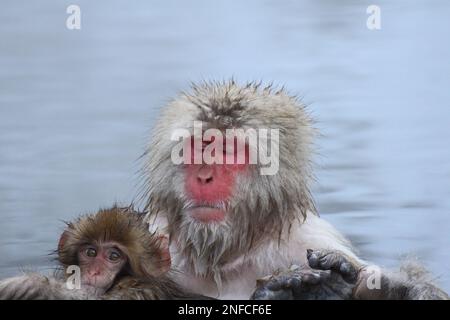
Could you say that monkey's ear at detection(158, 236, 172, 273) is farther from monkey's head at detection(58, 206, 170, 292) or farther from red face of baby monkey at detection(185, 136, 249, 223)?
red face of baby monkey at detection(185, 136, 249, 223)

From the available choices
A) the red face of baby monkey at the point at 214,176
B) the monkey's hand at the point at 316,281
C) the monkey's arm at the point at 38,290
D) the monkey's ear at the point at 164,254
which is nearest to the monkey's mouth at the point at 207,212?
the red face of baby monkey at the point at 214,176

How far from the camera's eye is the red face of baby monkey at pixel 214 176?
3842 mm

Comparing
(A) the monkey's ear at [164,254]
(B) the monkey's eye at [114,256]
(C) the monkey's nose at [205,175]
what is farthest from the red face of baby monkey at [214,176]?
(B) the monkey's eye at [114,256]

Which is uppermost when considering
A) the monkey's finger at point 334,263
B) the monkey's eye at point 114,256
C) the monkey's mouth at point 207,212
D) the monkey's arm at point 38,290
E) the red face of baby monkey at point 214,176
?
the red face of baby monkey at point 214,176

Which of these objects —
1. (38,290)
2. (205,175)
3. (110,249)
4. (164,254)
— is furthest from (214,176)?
(38,290)

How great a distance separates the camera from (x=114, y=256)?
383cm

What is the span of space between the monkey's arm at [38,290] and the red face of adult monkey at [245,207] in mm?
447

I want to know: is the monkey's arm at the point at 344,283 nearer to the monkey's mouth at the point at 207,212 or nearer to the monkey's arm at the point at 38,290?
the monkey's mouth at the point at 207,212

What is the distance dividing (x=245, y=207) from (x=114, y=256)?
1.87 feet

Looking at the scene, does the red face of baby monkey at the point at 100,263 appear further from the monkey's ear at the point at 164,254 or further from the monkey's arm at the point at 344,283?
the monkey's arm at the point at 344,283

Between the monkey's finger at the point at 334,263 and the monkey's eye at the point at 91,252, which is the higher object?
the monkey's eye at the point at 91,252

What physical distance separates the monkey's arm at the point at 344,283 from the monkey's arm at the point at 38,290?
76 centimetres

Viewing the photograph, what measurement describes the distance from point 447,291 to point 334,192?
0.63 meters

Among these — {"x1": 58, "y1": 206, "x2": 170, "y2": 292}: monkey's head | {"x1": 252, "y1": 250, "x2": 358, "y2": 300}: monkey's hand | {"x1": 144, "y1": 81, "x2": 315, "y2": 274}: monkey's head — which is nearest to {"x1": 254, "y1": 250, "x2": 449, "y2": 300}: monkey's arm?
{"x1": 252, "y1": 250, "x2": 358, "y2": 300}: monkey's hand
